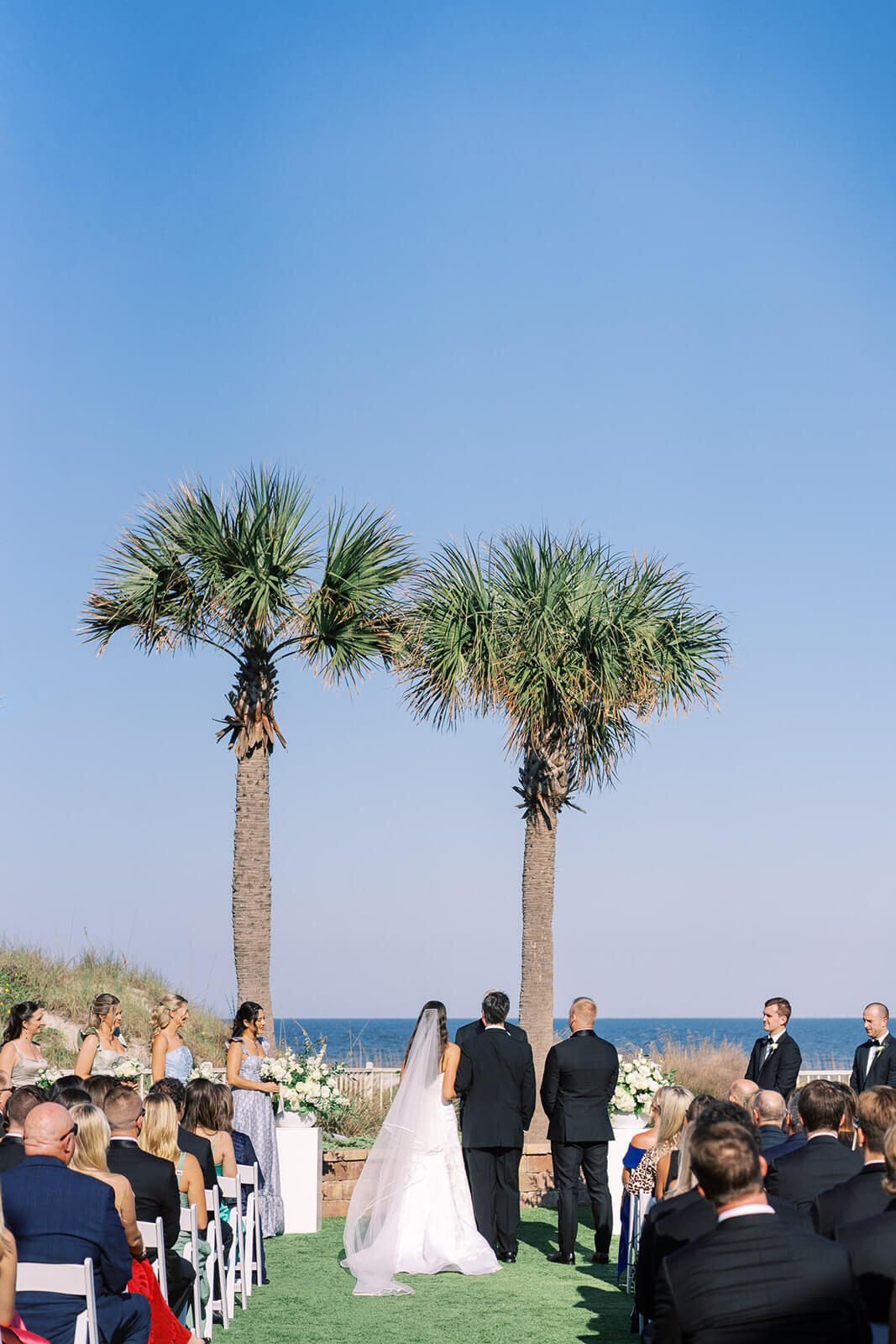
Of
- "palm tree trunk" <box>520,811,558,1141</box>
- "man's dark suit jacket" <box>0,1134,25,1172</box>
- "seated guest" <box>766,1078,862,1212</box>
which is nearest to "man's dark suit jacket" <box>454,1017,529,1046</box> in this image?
"man's dark suit jacket" <box>0,1134,25,1172</box>

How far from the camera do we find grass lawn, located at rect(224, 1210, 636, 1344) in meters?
7.27

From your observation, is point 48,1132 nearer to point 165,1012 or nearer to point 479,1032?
point 479,1032

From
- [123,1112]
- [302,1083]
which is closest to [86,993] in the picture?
[302,1083]

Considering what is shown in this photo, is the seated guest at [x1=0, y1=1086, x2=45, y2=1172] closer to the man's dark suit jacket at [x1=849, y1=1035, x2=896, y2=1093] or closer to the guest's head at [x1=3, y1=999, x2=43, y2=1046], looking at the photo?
the guest's head at [x1=3, y1=999, x2=43, y2=1046]

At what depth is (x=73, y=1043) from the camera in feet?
63.1

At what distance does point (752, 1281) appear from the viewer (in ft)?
11.1

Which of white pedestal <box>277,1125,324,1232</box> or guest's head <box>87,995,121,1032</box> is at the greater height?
guest's head <box>87,995,121,1032</box>

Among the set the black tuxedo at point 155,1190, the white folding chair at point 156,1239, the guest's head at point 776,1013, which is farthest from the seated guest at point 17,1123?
the guest's head at point 776,1013

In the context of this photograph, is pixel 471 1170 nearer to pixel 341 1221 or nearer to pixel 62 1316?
pixel 341 1221

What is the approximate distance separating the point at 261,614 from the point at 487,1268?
7015 millimetres

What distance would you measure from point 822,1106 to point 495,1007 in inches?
157

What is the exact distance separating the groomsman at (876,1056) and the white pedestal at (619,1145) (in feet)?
6.57

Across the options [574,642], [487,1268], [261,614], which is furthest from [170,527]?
[487,1268]

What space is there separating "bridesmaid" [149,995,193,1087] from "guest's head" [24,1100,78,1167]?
4869 mm
